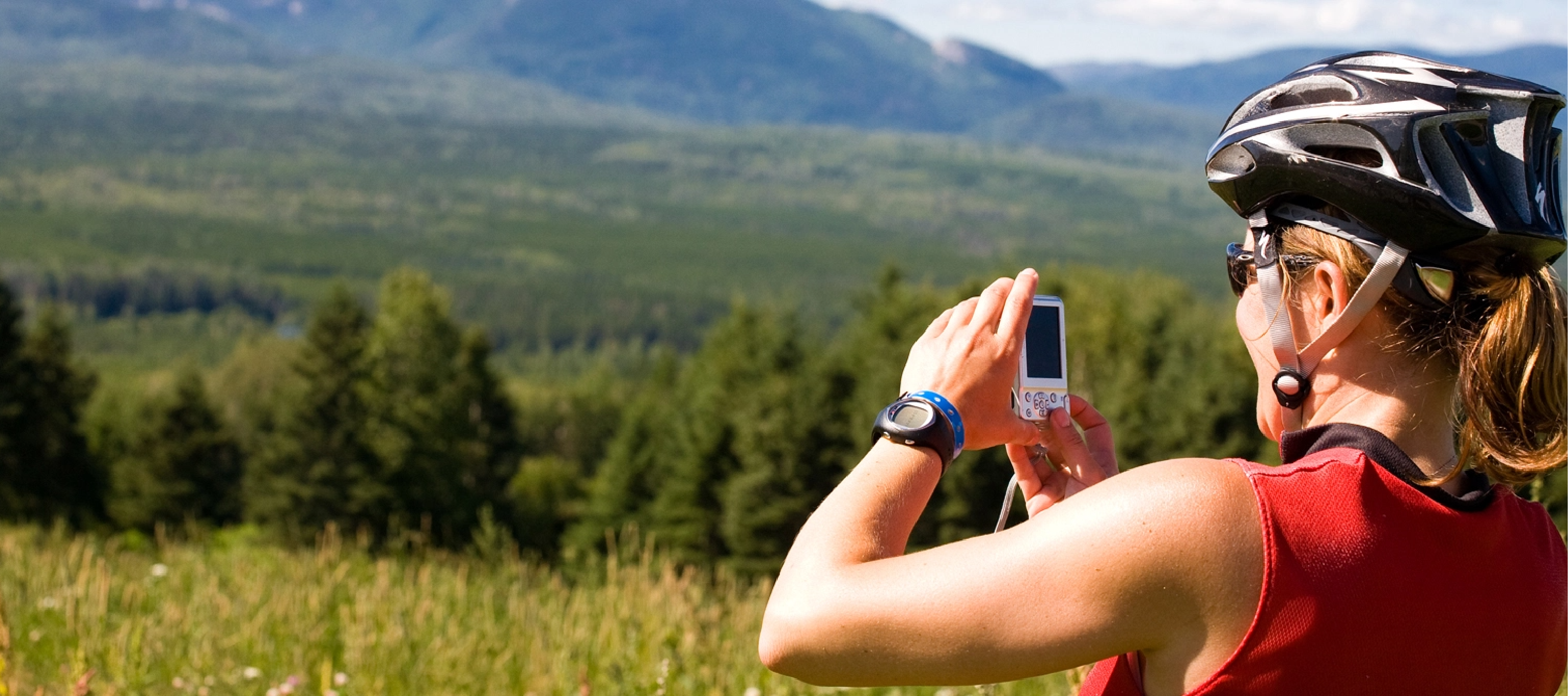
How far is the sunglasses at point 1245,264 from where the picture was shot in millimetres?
2023

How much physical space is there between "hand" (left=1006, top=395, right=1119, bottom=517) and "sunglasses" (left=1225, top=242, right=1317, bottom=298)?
345 millimetres

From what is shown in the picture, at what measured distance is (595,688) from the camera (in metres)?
4.74

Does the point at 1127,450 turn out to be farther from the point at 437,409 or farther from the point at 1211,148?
the point at 1211,148

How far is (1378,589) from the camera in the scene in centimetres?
172

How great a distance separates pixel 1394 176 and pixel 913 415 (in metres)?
0.73

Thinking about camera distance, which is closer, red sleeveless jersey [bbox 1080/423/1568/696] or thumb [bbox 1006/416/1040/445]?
red sleeveless jersey [bbox 1080/423/1568/696]

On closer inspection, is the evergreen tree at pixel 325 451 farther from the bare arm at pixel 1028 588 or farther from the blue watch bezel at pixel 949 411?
the bare arm at pixel 1028 588

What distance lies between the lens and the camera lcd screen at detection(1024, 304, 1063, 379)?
90.6 inches

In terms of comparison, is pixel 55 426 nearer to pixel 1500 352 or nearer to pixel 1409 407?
pixel 1409 407

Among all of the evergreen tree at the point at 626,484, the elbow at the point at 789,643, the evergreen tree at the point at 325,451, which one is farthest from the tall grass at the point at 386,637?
the evergreen tree at the point at 325,451

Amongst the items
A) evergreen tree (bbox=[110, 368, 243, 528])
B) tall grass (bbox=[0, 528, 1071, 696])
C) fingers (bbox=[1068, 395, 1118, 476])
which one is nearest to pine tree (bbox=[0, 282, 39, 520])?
evergreen tree (bbox=[110, 368, 243, 528])

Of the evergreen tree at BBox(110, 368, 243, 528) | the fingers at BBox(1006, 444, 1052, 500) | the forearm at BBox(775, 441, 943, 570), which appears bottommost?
the evergreen tree at BBox(110, 368, 243, 528)

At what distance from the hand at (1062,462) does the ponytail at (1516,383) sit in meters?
0.63

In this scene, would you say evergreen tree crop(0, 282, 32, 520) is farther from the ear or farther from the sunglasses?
the ear
